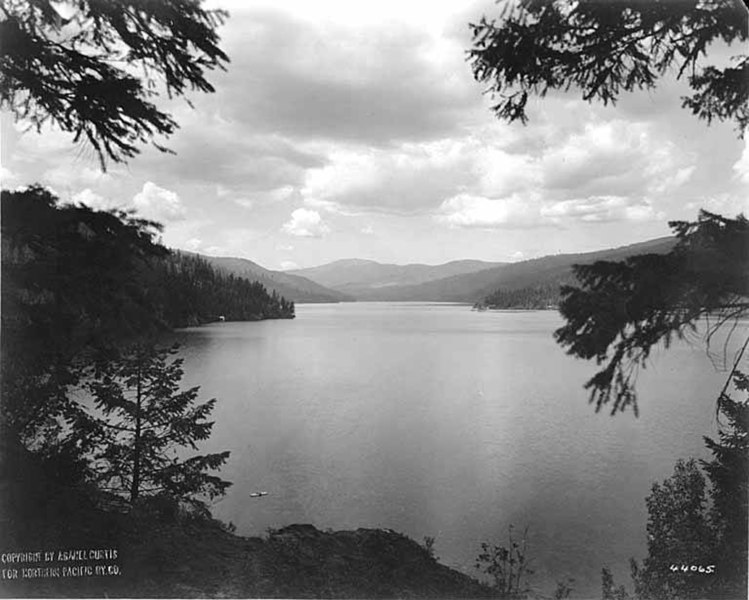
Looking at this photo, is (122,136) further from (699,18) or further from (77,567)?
(699,18)

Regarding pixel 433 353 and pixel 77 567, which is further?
pixel 433 353

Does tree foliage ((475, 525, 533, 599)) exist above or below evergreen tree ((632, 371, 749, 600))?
below

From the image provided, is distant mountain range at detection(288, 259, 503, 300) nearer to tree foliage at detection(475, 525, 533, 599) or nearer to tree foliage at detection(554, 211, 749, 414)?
tree foliage at detection(554, 211, 749, 414)

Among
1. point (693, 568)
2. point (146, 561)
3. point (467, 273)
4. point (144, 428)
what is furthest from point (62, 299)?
point (693, 568)

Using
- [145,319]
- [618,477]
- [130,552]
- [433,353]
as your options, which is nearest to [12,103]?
[145,319]

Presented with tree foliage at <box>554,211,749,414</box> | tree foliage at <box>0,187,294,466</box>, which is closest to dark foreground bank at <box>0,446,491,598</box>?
tree foliage at <box>0,187,294,466</box>

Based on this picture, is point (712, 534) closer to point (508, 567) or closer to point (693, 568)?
point (693, 568)
